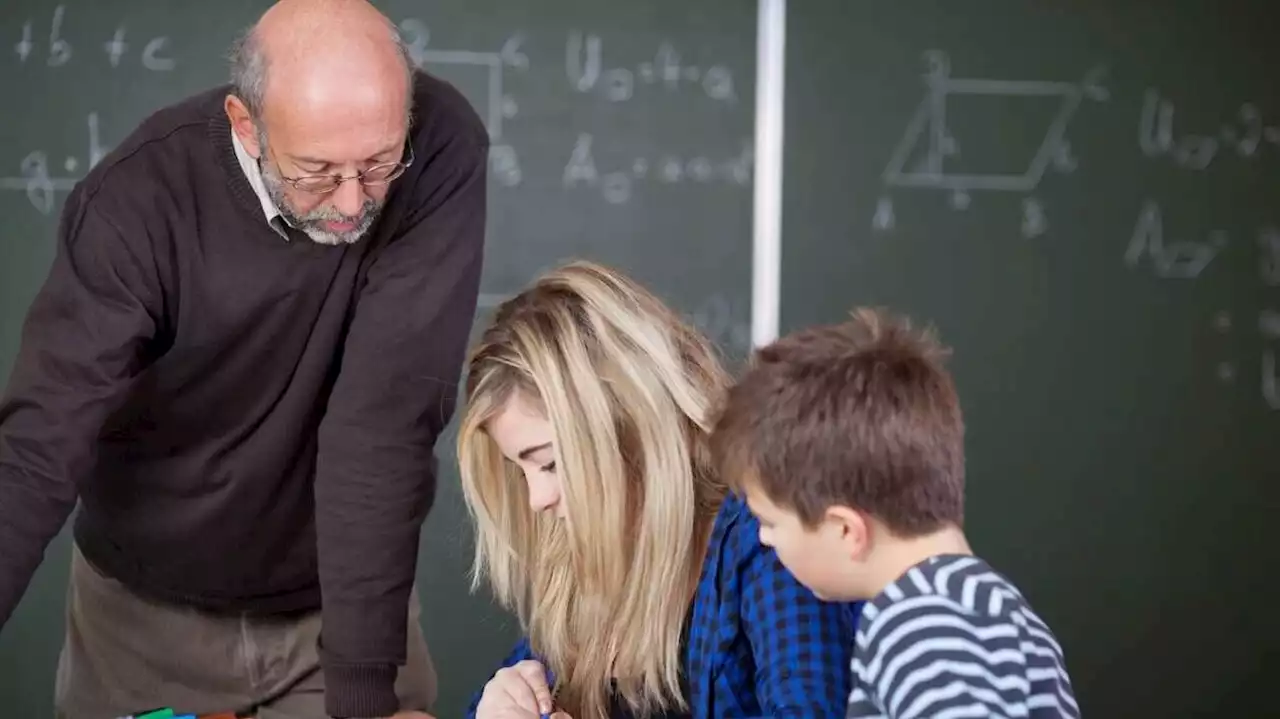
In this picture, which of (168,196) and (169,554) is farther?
(169,554)

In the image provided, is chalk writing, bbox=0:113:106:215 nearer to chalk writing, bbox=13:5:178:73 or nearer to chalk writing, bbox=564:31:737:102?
chalk writing, bbox=13:5:178:73

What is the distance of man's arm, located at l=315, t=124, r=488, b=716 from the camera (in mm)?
1582

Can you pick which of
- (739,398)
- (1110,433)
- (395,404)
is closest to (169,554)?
(395,404)

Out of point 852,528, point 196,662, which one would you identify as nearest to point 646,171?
point 196,662

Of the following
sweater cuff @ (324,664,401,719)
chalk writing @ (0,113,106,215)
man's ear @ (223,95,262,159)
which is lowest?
sweater cuff @ (324,664,401,719)

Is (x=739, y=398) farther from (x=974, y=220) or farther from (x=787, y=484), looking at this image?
(x=974, y=220)

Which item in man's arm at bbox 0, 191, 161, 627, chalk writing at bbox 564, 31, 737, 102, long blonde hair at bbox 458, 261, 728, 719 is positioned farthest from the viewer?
chalk writing at bbox 564, 31, 737, 102

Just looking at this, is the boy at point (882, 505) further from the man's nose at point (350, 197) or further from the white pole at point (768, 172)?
the white pole at point (768, 172)

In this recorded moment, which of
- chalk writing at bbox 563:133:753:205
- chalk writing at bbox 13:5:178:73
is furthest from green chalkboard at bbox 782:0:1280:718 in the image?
chalk writing at bbox 13:5:178:73

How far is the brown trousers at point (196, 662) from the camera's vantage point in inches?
72.2

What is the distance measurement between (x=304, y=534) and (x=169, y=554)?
0.58 feet

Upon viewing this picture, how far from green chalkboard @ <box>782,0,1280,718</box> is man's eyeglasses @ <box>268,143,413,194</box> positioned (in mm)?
1515

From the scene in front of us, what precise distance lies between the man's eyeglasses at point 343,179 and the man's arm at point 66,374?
8.4 inches

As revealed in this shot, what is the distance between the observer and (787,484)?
107 cm
